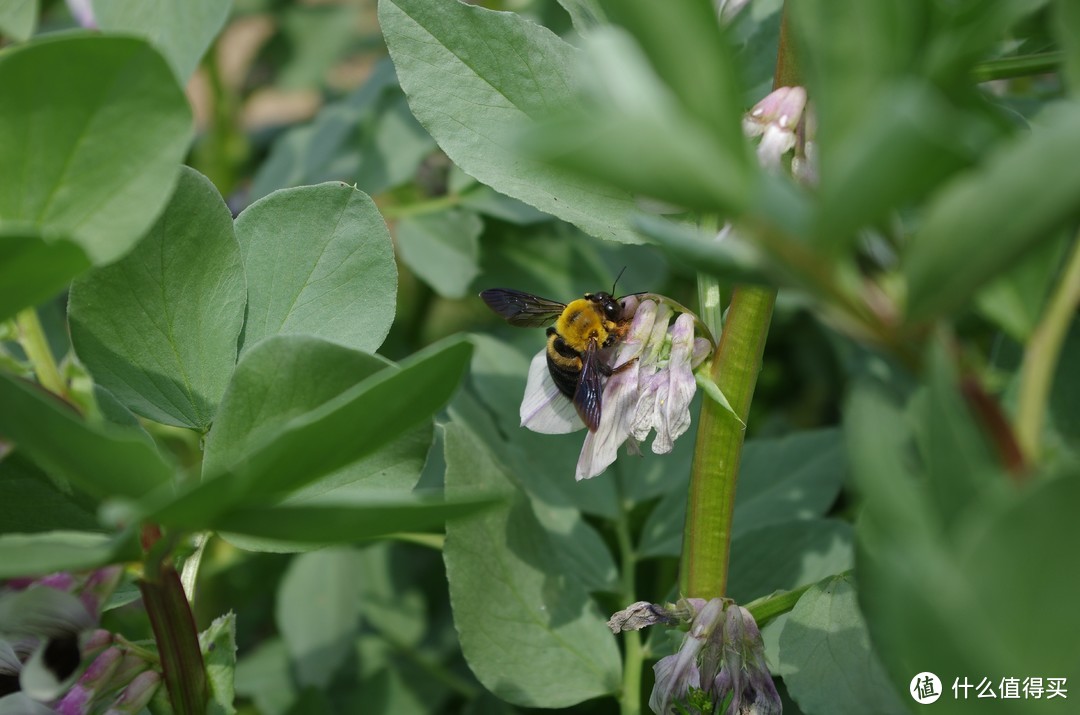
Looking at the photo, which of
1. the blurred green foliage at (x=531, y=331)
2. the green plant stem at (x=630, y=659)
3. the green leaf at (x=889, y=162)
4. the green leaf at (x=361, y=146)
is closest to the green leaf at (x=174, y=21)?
the blurred green foliage at (x=531, y=331)

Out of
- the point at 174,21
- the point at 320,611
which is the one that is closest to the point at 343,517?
the point at 174,21

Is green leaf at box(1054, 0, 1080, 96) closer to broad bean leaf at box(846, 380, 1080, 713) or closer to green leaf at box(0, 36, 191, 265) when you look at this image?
broad bean leaf at box(846, 380, 1080, 713)

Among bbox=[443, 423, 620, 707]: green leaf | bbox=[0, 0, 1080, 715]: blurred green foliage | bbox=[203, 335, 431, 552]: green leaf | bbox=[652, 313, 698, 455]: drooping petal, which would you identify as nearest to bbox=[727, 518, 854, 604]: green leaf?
bbox=[0, 0, 1080, 715]: blurred green foliage

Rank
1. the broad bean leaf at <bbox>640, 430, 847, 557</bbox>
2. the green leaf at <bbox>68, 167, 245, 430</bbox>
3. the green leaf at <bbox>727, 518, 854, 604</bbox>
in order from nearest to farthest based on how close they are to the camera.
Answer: the green leaf at <bbox>68, 167, 245, 430</bbox>, the green leaf at <bbox>727, 518, 854, 604</bbox>, the broad bean leaf at <bbox>640, 430, 847, 557</bbox>

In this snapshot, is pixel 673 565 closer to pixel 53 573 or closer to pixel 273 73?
pixel 53 573

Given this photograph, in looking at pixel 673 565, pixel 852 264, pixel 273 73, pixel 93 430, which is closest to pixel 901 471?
pixel 852 264

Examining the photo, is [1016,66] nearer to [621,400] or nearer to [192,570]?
[621,400]

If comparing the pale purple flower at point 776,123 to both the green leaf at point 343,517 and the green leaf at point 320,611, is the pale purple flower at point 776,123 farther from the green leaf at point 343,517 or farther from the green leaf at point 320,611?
the green leaf at point 320,611
